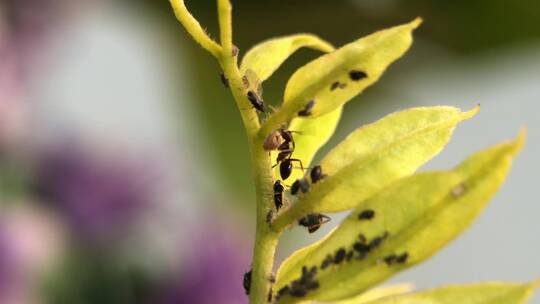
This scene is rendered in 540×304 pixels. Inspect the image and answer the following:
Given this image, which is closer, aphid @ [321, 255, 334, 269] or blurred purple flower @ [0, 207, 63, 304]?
aphid @ [321, 255, 334, 269]

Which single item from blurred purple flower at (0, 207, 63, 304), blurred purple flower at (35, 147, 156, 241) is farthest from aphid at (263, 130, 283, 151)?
blurred purple flower at (35, 147, 156, 241)

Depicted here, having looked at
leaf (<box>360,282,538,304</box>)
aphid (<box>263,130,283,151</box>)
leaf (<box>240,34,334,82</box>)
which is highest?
leaf (<box>240,34,334,82</box>)

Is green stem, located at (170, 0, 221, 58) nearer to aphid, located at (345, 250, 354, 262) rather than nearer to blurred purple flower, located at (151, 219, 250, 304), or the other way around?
aphid, located at (345, 250, 354, 262)

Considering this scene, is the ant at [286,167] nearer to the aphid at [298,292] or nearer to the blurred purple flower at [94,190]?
the aphid at [298,292]

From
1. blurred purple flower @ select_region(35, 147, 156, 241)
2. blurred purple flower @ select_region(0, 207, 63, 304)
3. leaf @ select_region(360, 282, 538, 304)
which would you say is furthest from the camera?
blurred purple flower @ select_region(35, 147, 156, 241)

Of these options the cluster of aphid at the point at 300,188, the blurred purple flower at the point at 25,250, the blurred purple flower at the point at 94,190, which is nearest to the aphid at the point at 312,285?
the cluster of aphid at the point at 300,188

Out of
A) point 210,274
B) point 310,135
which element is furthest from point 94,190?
point 310,135
